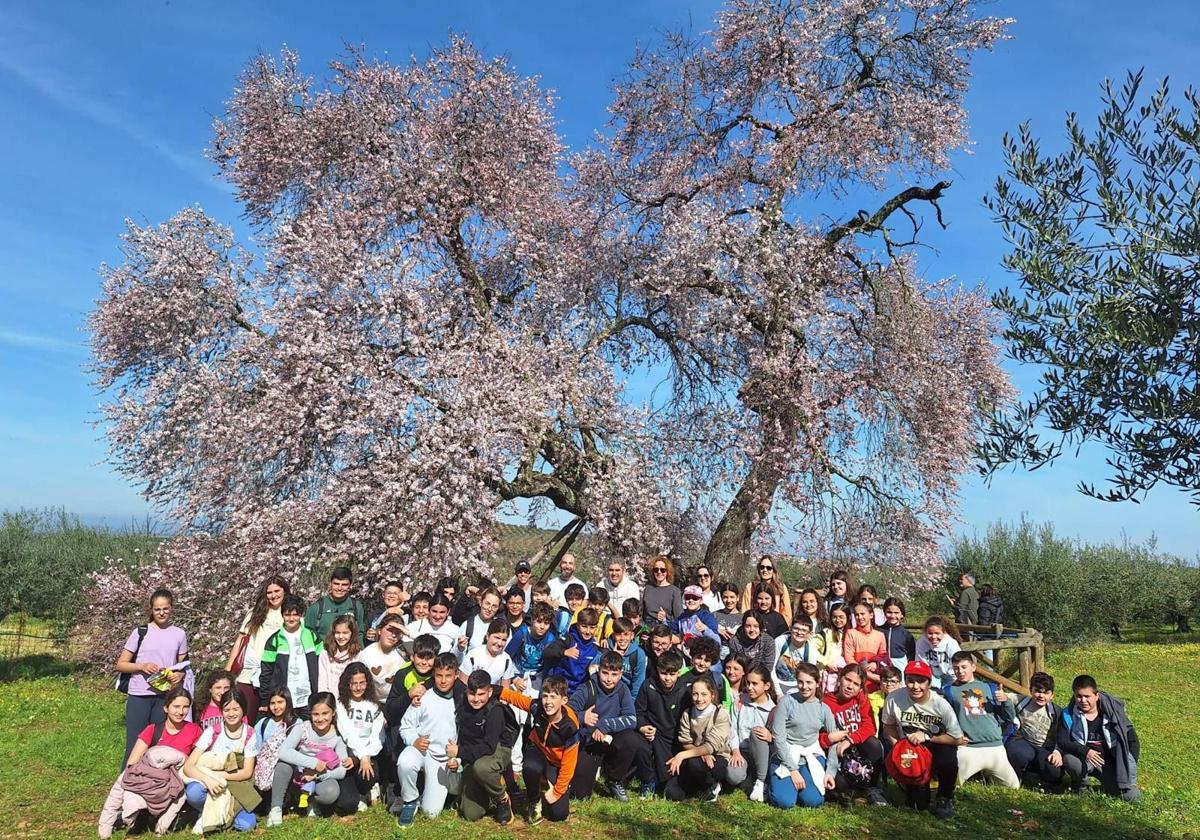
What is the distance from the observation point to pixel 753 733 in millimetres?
7000

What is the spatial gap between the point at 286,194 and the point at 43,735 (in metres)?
9.65

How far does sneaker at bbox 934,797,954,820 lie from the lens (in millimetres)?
6645

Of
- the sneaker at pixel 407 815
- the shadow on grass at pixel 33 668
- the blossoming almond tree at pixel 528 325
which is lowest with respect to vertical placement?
the shadow on grass at pixel 33 668

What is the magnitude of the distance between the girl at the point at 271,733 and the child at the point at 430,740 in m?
0.99

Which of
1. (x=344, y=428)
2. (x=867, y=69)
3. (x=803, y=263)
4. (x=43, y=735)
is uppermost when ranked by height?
(x=867, y=69)

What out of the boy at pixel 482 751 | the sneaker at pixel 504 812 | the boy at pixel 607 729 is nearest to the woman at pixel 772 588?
the boy at pixel 607 729

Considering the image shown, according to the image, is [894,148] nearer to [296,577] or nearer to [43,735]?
[296,577]

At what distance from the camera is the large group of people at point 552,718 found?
21.2ft

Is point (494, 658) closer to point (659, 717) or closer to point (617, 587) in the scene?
point (659, 717)

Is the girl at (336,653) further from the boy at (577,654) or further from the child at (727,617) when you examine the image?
the child at (727,617)

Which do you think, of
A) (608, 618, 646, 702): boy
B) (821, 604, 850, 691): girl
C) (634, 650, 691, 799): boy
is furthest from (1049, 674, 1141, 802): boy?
(608, 618, 646, 702): boy

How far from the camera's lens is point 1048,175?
5.10 meters

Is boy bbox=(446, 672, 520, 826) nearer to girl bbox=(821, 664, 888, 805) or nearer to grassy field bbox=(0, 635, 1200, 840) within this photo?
grassy field bbox=(0, 635, 1200, 840)

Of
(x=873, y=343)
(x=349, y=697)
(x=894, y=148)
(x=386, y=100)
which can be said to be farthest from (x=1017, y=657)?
(x=386, y=100)
